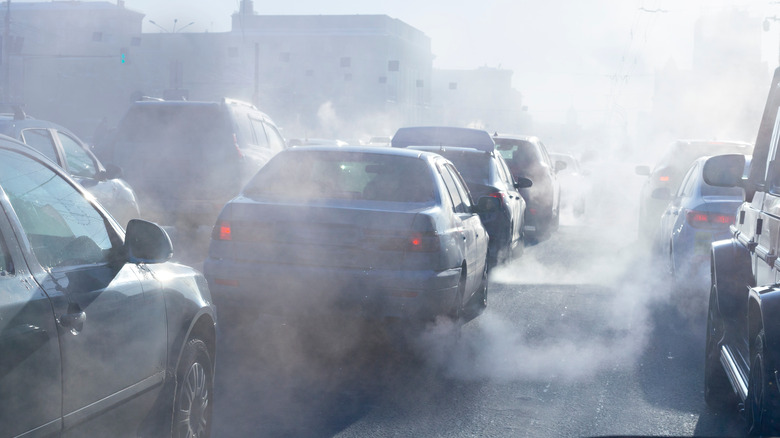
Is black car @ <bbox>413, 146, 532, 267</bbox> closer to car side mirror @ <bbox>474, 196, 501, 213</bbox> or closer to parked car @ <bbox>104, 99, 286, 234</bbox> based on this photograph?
parked car @ <bbox>104, 99, 286, 234</bbox>

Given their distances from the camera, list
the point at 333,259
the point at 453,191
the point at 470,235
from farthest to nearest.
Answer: the point at 453,191 < the point at 470,235 < the point at 333,259

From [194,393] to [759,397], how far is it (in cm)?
242

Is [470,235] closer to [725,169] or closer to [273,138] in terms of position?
[725,169]

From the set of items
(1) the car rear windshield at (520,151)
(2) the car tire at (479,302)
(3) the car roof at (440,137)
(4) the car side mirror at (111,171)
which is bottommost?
(2) the car tire at (479,302)

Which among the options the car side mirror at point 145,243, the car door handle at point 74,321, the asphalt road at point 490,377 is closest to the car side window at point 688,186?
the asphalt road at point 490,377

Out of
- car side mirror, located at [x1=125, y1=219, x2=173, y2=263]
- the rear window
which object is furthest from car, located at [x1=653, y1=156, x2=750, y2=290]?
car side mirror, located at [x1=125, y1=219, x2=173, y2=263]

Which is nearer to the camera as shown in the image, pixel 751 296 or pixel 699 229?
pixel 751 296

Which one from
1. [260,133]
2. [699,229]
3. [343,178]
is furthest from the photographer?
[260,133]

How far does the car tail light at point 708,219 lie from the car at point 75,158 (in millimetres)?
5696

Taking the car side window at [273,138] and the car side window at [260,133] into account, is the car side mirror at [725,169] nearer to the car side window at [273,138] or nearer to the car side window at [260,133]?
the car side window at [260,133]

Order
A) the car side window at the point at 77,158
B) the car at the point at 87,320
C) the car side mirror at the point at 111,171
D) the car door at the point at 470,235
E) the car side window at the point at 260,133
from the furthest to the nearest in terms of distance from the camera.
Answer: the car side window at the point at 260,133, the car side window at the point at 77,158, the car side mirror at the point at 111,171, the car door at the point at 470,235, the car at the point at 87,320

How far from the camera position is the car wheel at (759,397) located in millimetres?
4117

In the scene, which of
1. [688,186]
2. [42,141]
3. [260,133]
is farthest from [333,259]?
[260,133]

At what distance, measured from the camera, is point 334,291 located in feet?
22.7
